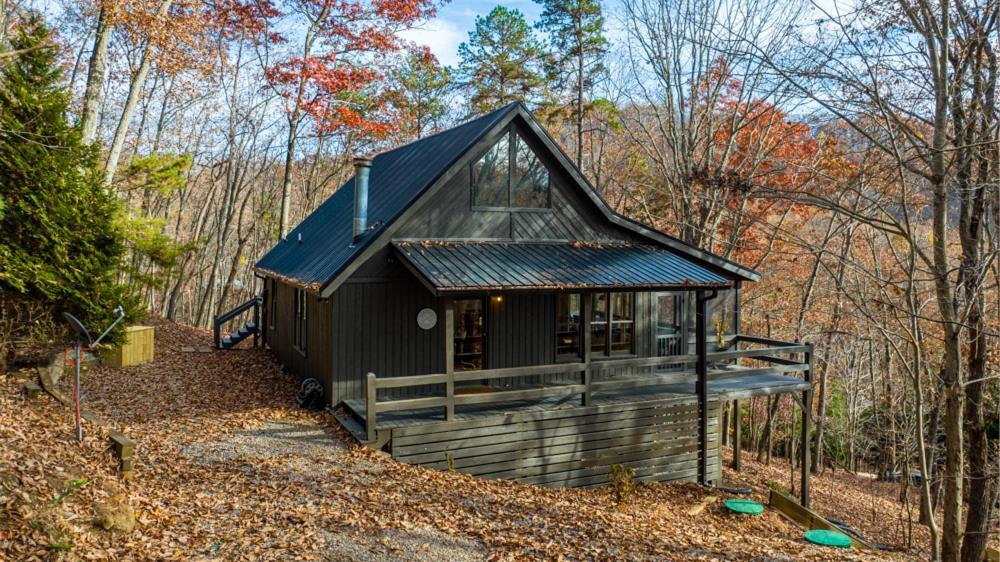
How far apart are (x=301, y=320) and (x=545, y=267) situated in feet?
21.1

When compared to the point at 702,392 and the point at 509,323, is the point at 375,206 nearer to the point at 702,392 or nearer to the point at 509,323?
the point at 509,323

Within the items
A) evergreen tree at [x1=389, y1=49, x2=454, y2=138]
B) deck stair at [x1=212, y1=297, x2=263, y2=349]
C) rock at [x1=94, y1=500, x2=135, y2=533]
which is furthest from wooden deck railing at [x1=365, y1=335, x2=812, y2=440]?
evergreen tree at [x1=389, y1=49, x2=454, y2=138]

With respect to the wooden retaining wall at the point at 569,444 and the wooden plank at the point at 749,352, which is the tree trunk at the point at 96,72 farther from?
the wooden plank at the point at 749,352

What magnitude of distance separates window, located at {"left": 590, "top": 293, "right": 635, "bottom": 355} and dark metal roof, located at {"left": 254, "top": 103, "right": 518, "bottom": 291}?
450 centimetres

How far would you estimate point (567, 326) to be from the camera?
547 inches

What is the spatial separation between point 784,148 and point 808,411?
10.5 meters

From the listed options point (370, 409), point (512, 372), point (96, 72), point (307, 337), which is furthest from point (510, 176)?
point (96, 72)

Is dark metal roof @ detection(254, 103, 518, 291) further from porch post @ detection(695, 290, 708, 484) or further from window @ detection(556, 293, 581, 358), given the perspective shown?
porch post @ detection(695, 290, 708, 484)

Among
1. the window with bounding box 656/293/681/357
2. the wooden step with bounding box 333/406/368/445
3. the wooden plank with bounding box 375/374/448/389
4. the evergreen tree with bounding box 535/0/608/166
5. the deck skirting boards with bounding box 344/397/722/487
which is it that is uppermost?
the evergreen tree with bounding box 535/0/608/166

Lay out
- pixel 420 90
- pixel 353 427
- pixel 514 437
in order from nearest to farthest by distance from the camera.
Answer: pixel 353 427, pixel 514 437, pixel 420 90

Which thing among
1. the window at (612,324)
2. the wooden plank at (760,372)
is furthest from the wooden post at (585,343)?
the wooden plank at (760,372)

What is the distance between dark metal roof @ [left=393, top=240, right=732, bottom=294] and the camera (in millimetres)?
11016

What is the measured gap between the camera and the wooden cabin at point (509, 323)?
36.7 ft

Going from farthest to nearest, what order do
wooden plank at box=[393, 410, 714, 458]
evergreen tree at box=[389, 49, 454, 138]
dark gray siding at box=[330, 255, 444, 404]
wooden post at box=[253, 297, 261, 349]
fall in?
evergreen tree at box=[389, 49, 454, 138]
wooden post at box=[253, 297, 261, 349]
dark gray siding at box=[330, 255, 444, 404]
wooden plank at box=[393, 410, 714, 458]
